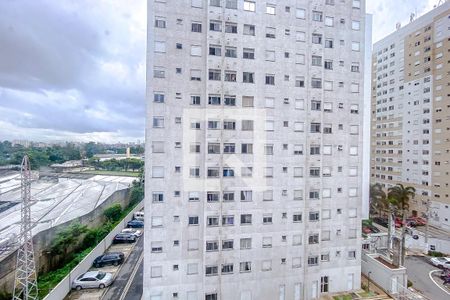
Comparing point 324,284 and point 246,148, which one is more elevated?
point 246,148

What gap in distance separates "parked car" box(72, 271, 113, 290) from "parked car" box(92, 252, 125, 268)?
108 centimetres

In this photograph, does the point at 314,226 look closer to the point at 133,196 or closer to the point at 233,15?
the point at 233,15

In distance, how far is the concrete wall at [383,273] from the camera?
7.46 meters

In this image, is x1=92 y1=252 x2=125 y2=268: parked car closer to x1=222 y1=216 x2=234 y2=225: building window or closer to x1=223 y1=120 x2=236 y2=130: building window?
x1=222 y1=216 x2=234 y2=225: building window

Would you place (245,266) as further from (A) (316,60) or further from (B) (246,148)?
(A) (316,60)

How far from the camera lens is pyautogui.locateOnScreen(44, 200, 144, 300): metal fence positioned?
21.2 ft

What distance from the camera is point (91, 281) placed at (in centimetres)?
730

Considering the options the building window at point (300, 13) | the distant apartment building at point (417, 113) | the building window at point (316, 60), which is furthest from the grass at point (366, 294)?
the distant apartment building at point (417, 113)

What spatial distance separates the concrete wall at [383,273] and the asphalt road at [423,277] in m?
0.88

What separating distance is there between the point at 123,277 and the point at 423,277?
9994 mm

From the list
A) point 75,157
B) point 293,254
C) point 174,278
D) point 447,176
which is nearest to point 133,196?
Answer: point 75,157

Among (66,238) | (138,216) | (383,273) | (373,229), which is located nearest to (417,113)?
(373,229)

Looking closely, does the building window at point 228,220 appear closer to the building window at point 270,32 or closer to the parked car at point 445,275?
the building window at point 270,32

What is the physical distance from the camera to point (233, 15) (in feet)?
21.7
